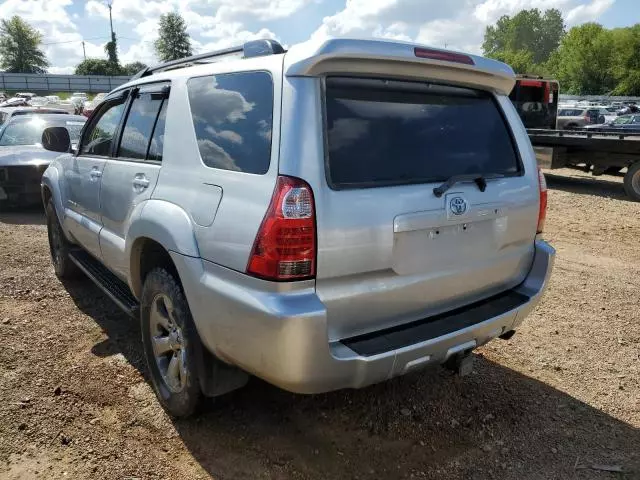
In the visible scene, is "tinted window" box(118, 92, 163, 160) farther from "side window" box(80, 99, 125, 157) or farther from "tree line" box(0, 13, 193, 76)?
"tree line" box(0, 13, 193, 76)

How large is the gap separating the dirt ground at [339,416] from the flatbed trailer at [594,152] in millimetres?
6854

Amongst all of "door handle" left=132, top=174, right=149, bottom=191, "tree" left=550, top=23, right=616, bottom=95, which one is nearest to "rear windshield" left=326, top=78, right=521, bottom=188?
"door handle" left=132, top=174, right=149, bottom=191

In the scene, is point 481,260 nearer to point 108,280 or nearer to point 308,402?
point 308,402

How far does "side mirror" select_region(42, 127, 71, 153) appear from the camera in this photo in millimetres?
4785

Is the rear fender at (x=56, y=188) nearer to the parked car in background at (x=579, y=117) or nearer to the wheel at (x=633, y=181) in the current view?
the wheel at (x=633, y=181)

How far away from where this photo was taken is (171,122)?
3072 millimetres

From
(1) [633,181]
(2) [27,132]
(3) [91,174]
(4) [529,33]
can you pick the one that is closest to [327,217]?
(3) [91,174]

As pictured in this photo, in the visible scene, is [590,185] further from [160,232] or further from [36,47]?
[36,47]

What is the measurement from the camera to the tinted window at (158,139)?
10.3 feet

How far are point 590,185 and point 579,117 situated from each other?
18566 millimetres

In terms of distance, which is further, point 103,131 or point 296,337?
point 103,131

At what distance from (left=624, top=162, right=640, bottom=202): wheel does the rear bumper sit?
9166 mm

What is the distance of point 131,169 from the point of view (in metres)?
3.41

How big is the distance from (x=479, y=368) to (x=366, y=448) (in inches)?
48.1
